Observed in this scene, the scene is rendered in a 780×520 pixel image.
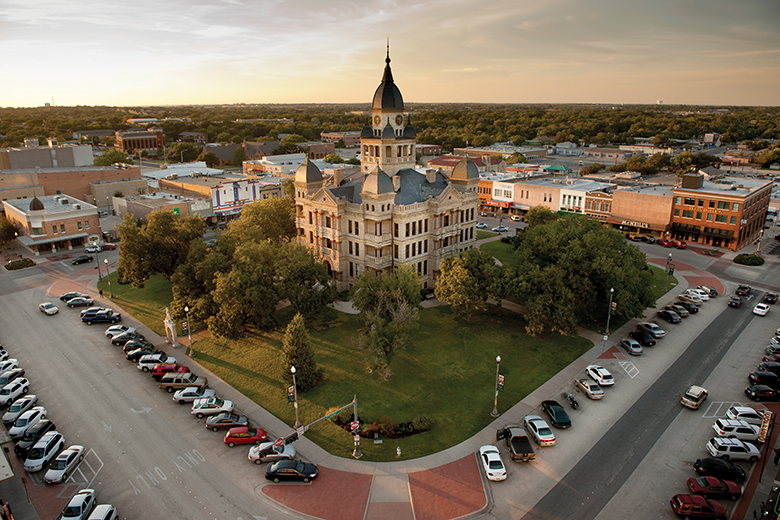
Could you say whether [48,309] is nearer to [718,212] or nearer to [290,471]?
[290,471]

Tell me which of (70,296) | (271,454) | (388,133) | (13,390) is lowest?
(271,454)

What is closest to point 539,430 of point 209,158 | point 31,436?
point 31,436

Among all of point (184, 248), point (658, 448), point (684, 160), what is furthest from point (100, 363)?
point (684, 160)

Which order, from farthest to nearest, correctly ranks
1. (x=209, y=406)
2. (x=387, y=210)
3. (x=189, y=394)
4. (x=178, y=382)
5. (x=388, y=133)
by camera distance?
(x=388, y=133), (x=387, y=210), (x=178, y=382), (x=189, y=394), (x=209, y=406)

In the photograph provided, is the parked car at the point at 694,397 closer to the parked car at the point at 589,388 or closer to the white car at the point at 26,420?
the parked car at the point at 589,388

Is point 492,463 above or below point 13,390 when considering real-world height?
below

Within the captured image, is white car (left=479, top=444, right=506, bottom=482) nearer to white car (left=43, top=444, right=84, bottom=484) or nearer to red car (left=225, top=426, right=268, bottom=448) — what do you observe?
red car (left=225, top=426, right=268, bottom=448)
